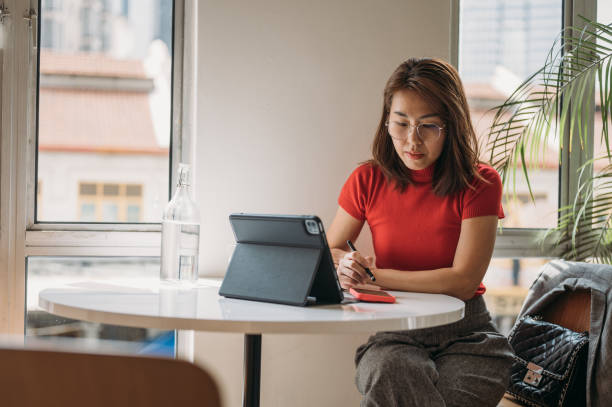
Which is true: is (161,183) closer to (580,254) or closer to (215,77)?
(215,77)

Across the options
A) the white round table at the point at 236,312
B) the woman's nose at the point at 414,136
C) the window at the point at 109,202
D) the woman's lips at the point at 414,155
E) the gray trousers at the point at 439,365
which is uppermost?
the woman's nose at the point at 414,136

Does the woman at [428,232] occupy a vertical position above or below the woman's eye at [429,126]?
below

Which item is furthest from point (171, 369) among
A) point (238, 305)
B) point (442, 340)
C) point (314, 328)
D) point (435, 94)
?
point (435, 94)

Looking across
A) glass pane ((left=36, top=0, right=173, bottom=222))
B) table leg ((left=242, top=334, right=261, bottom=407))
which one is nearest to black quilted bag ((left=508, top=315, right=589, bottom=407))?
table leg ((left=242, top=334, right=261, bottom=407))

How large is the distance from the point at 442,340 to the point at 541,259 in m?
1.19

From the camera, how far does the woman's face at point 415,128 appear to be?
6.34ft

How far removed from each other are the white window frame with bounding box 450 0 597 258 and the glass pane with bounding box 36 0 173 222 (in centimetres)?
132

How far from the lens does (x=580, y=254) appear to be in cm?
274

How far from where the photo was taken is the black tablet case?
141 centimetres

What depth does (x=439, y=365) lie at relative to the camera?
68.3 inches

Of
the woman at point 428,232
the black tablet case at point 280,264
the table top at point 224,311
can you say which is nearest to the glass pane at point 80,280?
the table top at point 224,311

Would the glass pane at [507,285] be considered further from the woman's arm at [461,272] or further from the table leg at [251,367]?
the table leg at [251,367]

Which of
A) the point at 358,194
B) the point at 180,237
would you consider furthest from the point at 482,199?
the point at 180,237

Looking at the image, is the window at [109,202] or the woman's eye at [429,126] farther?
the window at [109,202]
